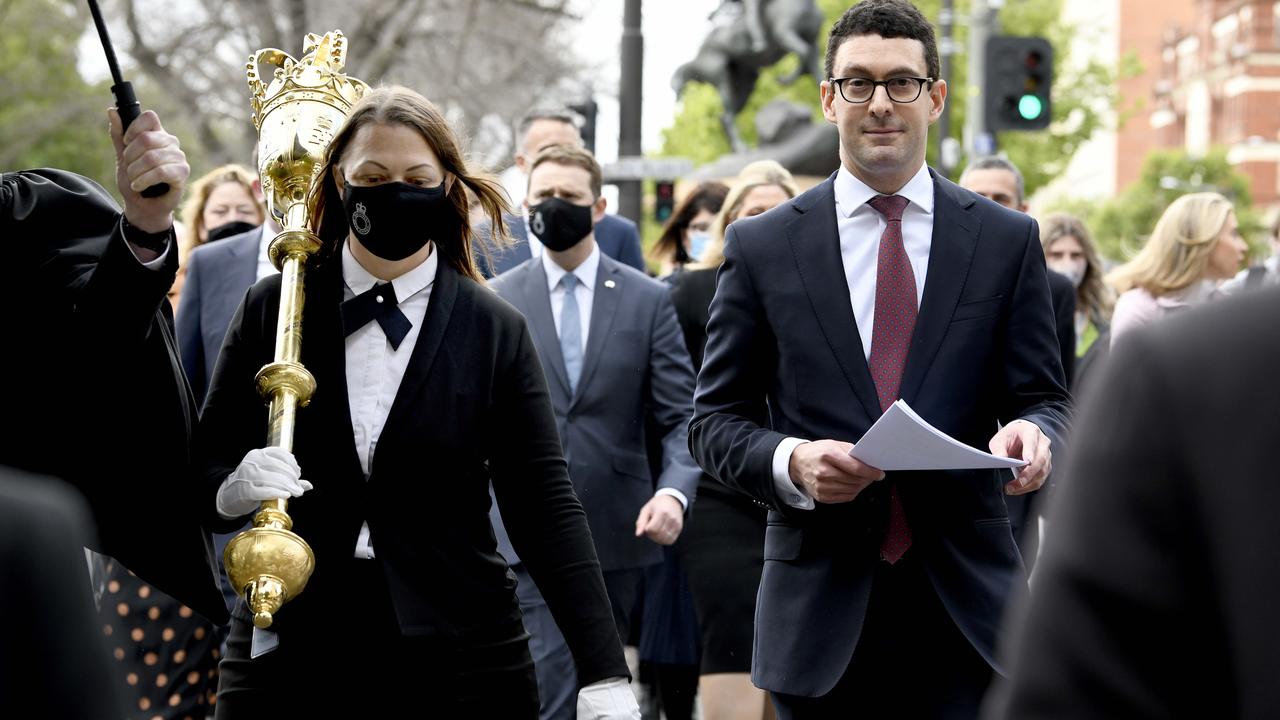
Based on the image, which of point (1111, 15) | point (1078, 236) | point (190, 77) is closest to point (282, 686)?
point (1078, 236)

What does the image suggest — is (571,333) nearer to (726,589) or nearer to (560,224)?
(560,224)

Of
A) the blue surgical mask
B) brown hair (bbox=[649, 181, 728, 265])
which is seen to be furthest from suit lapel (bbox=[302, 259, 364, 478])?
the blue surgical mask

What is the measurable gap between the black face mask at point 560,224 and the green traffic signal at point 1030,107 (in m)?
8.73

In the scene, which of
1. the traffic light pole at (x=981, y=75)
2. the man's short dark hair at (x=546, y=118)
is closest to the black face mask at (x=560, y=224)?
the man's short dark hair at (x=546, y=118)

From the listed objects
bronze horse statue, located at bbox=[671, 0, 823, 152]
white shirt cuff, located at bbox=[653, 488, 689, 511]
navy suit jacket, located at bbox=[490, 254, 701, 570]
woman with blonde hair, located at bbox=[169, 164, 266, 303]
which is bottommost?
white shirt cuff, located at bbox=[653, 488, 689, 511]

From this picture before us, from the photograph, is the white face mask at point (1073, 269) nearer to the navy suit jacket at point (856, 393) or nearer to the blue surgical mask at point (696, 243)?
the blue surgical mask at point (696, 243)

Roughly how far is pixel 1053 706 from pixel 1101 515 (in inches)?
6.5

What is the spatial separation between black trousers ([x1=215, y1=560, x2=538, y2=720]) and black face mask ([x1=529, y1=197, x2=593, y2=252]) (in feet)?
11.8

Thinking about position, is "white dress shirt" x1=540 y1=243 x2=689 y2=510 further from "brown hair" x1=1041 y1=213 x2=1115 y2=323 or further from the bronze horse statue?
the bronze horse statue

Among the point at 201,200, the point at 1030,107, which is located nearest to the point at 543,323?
the point at 201,200

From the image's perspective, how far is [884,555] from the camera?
166 inches

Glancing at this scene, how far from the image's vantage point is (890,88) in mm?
4520

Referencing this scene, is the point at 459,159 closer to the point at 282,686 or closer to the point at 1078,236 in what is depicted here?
the point at 282,686

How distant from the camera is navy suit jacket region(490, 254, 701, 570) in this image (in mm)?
7129
